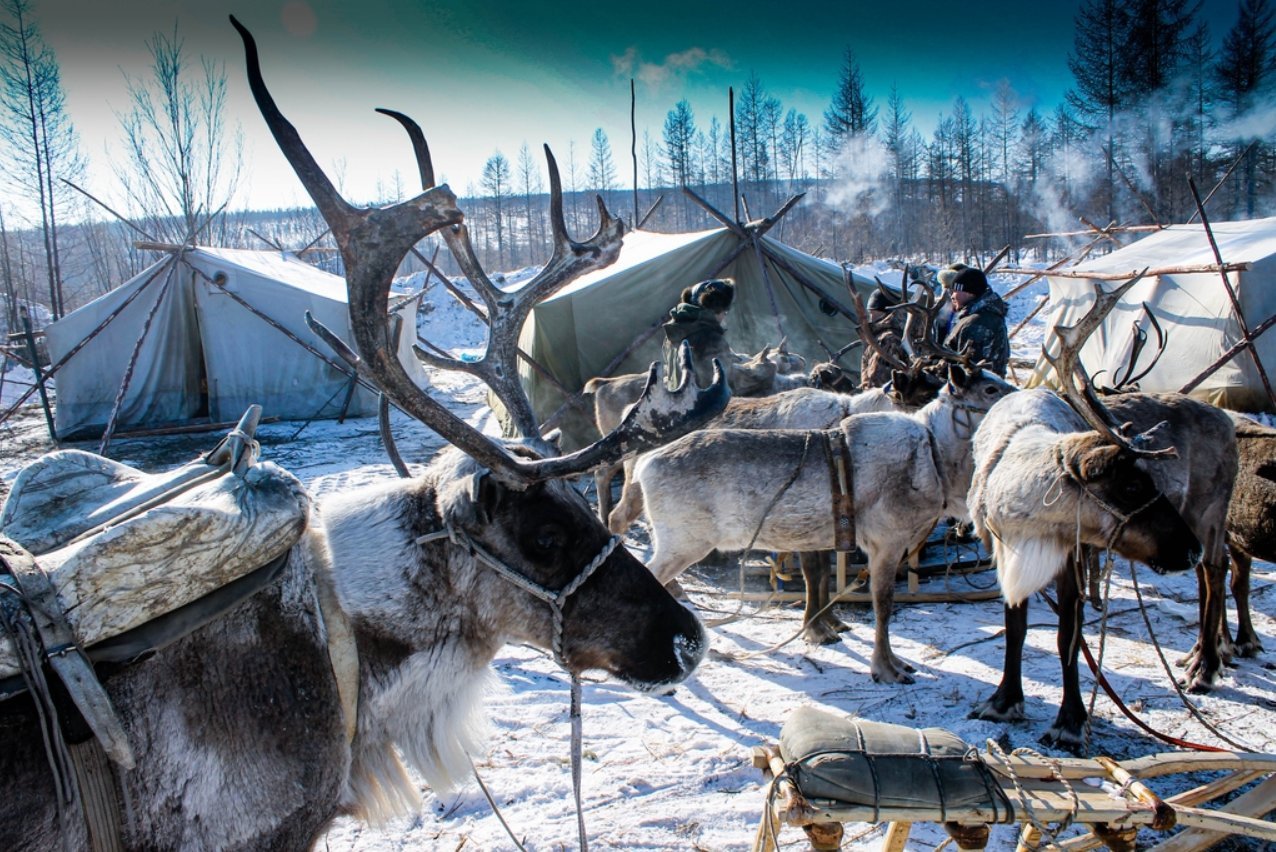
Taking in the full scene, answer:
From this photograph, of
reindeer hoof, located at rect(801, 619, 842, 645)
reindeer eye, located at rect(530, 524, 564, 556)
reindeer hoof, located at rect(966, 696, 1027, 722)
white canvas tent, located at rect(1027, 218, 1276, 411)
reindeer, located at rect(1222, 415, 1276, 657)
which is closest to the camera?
reindeer eye, located at rect(530, 524, 564, 556)

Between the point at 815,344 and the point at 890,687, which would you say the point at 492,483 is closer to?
the point at 890,687

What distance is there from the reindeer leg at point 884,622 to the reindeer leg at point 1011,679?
0.60m

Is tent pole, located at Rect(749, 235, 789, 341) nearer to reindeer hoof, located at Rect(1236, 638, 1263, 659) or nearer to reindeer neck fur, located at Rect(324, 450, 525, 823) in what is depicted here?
reindeer hoof, located at Rect(1236, 638, 1263, 659)

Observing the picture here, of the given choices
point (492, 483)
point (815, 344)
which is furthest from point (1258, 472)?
point (815, 344)

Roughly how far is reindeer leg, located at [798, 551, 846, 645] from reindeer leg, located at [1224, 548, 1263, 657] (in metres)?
2.47

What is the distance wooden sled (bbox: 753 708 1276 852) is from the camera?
2.03m

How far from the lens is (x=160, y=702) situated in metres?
1.65

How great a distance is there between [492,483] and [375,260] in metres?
0.68

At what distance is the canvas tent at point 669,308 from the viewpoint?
434 inches

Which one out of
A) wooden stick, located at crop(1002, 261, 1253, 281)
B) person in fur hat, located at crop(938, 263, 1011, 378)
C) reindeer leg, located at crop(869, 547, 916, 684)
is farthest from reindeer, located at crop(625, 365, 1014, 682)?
wooden stick, located at crop(1002, 261, 1253, 281)

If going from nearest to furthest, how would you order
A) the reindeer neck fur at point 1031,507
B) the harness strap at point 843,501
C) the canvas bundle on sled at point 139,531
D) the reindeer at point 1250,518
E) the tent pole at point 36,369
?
1. the canvas bundle on sled at point 139,531
2. the reindeer neck fur at point 1031,507
3. the reindeer at point 1250,518
4. the harness strap at point 843,501
5. the tent pole at point 36,369

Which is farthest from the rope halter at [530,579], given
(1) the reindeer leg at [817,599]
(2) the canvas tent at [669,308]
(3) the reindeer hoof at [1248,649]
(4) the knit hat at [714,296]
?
(2) the canvas tent at [669,308]

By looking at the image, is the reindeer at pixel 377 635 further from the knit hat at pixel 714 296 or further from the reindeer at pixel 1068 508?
the knit hat at pixel 714 296

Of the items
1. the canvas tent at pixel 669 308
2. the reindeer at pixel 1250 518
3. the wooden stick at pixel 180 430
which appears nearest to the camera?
the reindeer at pixel 1250 518
